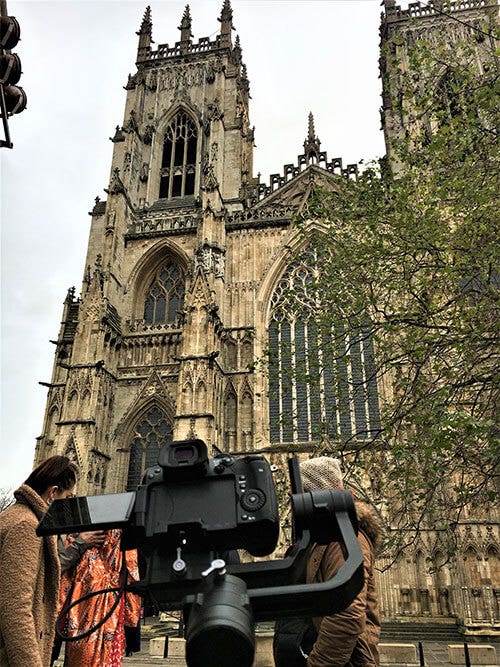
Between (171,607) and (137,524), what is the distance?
10.4 inches

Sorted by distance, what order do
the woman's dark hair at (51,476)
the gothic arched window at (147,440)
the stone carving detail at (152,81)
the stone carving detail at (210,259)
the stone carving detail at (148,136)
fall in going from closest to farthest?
the woman's dark hair at (51,476), the gothic arched window at (147,440), the stone carving detail at (210,259), the stone carving detail at (148,136), the stone carving detail at (152,81)

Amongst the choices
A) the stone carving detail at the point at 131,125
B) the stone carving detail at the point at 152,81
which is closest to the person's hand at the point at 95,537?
the stone carving detail at the point at 131,125

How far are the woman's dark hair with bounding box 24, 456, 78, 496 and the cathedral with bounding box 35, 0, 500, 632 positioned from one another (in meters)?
11.0

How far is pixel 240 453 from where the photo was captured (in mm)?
17031

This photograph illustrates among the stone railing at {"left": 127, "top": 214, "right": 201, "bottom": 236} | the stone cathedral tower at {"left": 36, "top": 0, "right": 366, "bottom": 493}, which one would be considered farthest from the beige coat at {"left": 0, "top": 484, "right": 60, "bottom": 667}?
the stone railing at {"left": 127, "top": 214, "right": 201, "bottom": 236}

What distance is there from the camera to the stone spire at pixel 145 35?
1109 inches

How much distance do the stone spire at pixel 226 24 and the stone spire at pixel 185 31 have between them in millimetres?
1845

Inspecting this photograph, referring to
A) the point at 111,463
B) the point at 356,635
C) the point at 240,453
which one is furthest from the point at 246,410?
the point at 356,635

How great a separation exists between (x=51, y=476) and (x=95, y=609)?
1576mm

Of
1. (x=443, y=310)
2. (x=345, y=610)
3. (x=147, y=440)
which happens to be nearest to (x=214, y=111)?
(x=147, y=440)

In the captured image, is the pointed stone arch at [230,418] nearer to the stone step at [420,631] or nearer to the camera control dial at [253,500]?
the stone step at [420,631]

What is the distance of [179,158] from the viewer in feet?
83.1

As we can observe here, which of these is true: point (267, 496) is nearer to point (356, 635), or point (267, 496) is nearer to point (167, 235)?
point (356, 635)

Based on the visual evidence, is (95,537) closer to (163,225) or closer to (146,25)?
(163,225)
